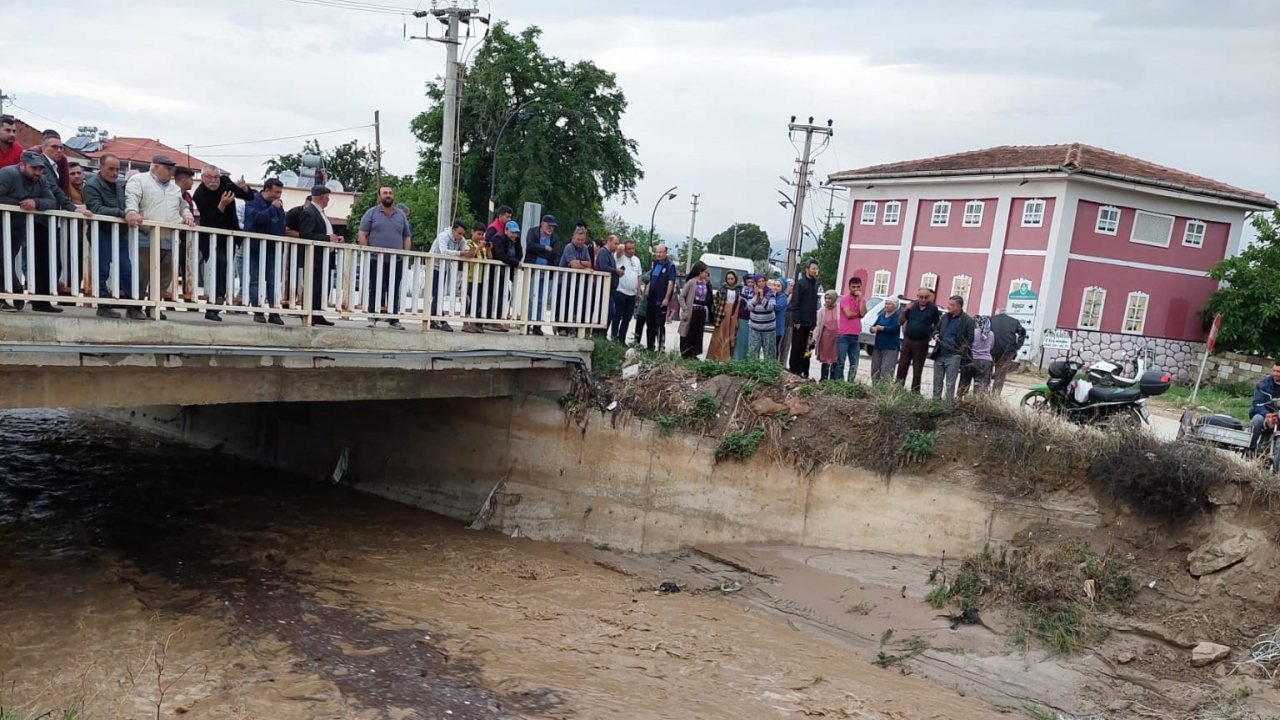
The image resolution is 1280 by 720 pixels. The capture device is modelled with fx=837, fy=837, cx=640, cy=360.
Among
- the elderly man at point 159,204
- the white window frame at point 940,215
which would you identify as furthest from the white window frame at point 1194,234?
the elderly man at point 159,204

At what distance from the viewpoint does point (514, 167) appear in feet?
115

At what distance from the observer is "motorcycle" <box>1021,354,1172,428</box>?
9719mm

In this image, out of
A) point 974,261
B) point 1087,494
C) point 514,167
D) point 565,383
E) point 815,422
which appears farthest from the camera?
point 514,167

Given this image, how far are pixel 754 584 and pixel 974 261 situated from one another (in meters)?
19.2

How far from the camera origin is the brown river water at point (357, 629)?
283 inches

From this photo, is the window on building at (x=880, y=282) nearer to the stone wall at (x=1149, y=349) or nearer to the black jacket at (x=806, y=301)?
the stone wall at (x=1149, y=349)

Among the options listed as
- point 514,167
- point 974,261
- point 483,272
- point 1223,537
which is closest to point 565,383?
point 483,272

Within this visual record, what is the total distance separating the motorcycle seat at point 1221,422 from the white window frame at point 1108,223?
1628cm

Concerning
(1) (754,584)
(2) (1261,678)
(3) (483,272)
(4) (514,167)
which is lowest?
(1) (754,584)

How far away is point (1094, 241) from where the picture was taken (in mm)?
23922

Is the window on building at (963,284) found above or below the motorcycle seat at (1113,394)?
above

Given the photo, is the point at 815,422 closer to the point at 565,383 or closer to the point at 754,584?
the point at 754,584

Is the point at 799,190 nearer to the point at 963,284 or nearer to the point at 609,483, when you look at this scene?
the point at 963,284

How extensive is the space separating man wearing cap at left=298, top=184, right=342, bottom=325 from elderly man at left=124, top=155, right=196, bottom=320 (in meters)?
1.23
